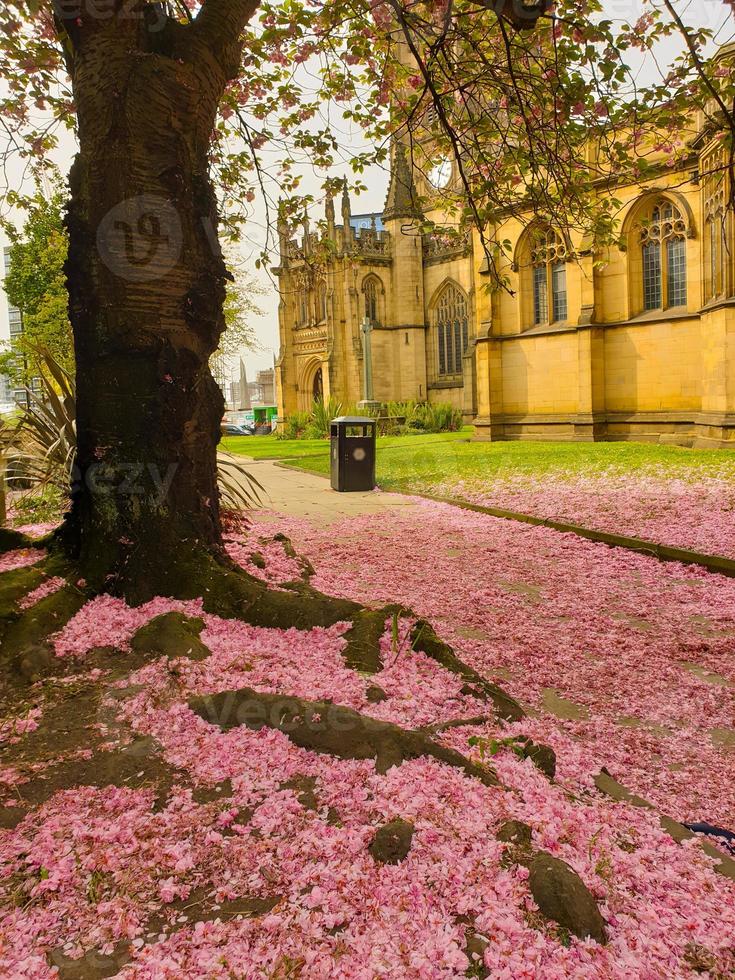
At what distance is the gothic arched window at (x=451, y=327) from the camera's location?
4478cm

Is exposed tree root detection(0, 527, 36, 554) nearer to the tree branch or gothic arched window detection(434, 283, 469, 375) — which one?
the tree branch

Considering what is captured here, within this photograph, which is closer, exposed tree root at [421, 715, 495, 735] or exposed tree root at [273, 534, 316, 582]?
exposed tree root at [421, 715, 495, 735]

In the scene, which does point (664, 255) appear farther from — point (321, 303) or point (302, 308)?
point (302, 308)

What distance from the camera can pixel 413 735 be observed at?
281cm

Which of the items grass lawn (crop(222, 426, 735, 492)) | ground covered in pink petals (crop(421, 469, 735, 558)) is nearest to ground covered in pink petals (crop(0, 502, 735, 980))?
ground covered in pink petals (crop(421, 469, 735, 558))

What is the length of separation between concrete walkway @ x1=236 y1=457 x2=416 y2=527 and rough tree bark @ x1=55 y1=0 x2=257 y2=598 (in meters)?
6.06

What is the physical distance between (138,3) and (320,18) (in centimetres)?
360

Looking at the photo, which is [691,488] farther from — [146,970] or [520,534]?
[146,970]

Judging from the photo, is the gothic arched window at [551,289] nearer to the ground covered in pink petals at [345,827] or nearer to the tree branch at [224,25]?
the tree branch at [224,25]

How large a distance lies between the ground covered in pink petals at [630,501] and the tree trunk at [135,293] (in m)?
5.80

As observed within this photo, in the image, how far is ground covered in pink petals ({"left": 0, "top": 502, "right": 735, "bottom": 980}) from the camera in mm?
1859

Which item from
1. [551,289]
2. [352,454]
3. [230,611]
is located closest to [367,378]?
[551,289]

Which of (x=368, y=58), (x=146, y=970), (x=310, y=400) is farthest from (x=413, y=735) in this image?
(x=310, y=400)

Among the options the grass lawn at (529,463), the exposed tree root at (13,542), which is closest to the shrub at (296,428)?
the grass lawn at (529,463)
